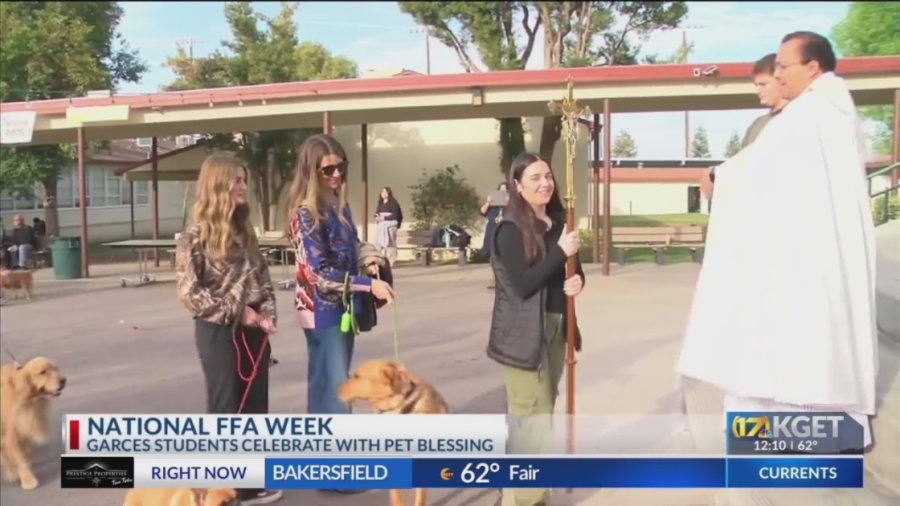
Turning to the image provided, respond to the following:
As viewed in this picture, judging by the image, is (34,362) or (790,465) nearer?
(790,465)

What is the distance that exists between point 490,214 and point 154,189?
3.16ft

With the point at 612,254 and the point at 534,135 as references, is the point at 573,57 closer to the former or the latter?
the point at 534,135

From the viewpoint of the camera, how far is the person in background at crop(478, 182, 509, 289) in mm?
2273

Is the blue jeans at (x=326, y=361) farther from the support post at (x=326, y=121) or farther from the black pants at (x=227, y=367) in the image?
the support post at (x=326, y=121)

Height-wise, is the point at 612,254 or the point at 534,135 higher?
the point at 534,135

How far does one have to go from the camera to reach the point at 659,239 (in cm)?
213

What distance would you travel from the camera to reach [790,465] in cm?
195

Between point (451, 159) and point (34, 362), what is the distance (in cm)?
140

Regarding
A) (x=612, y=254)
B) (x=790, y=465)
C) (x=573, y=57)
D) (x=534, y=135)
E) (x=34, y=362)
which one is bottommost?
(x=790, y=465)

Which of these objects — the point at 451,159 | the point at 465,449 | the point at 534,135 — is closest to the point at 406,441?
the point at 465,449

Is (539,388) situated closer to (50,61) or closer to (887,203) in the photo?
(887,203)

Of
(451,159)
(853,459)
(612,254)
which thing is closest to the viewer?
(853,459)

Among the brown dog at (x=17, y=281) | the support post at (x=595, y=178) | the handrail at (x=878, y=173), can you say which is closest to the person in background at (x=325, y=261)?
the support post at (x=595, y=178)

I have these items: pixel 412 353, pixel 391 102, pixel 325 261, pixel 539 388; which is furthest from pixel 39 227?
pixel 412 353
